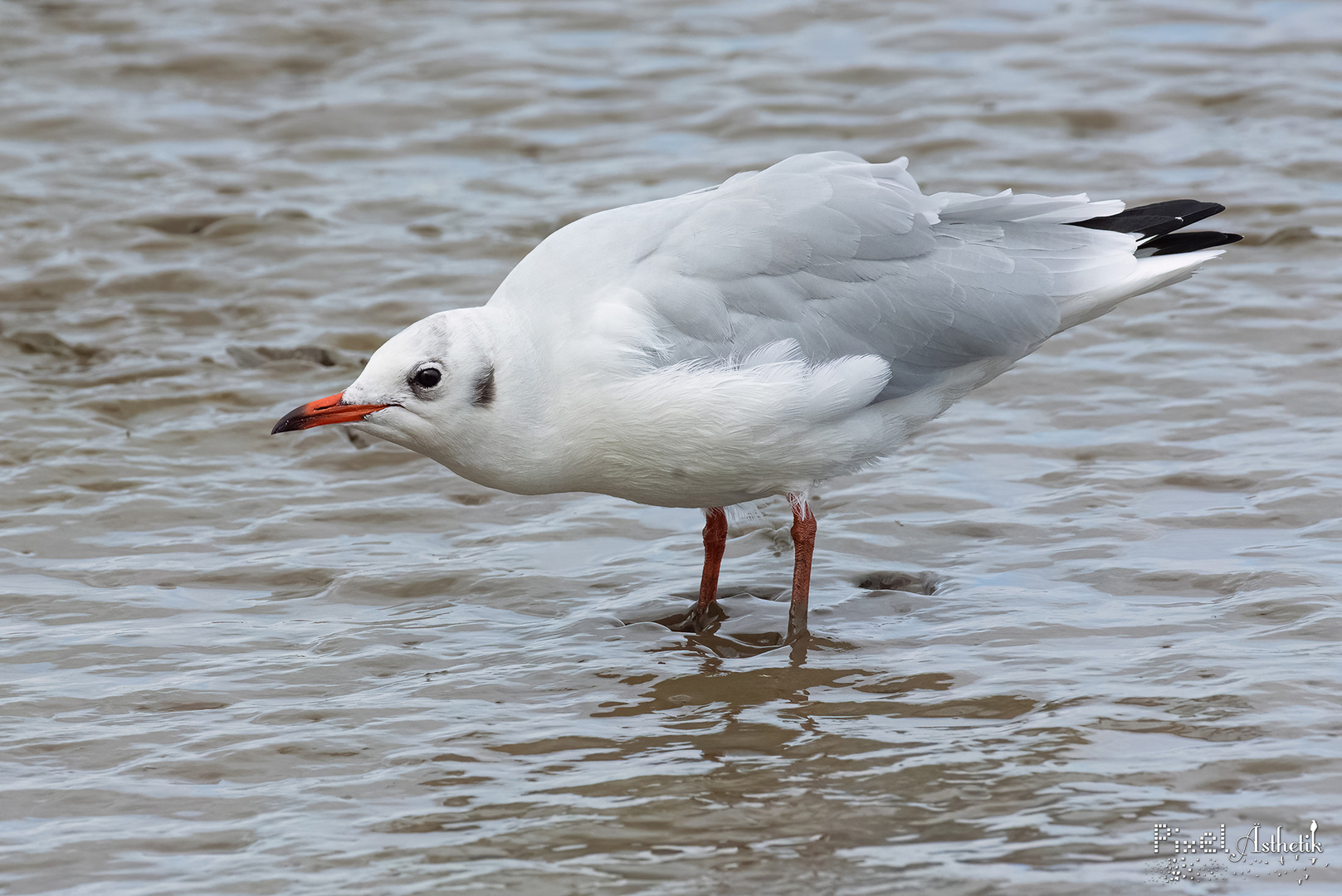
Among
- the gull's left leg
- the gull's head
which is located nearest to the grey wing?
the gull's left leg

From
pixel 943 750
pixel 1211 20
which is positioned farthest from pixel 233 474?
pixel 1211 20

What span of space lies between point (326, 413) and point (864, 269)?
2.13 meters

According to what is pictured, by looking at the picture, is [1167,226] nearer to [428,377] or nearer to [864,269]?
[864,269]

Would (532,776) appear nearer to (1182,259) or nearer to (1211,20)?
(1182,259)

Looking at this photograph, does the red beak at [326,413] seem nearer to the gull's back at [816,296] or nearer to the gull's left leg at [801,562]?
the gull's back at [816,296]

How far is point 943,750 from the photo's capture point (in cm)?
524

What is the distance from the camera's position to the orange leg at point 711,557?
6.55m

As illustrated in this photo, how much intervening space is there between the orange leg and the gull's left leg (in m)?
0.35

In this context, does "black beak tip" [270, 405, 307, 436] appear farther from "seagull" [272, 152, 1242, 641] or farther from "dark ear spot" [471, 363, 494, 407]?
"dark ear spot" [471, 363, 494, 407]

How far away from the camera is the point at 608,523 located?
7520mm

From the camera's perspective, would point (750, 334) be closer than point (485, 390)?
No

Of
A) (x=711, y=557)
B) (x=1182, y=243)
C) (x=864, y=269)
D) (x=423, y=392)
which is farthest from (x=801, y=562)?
(x=1182, y=243)

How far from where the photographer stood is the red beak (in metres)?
5.70

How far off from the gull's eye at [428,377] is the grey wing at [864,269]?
807 millimetres
